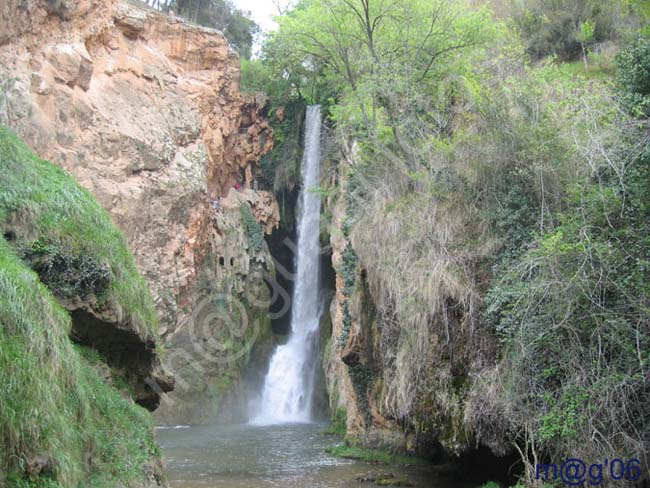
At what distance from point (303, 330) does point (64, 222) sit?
17272mm

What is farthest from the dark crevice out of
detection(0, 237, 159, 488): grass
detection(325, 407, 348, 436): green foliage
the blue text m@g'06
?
detection(325, 407, 348, 436): green foliage

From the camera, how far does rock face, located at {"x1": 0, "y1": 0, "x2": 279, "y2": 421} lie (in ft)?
59.0

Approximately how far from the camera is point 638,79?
8.70 meters

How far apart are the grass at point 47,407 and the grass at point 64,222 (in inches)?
32.5

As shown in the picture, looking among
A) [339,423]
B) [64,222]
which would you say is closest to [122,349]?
[64,222]

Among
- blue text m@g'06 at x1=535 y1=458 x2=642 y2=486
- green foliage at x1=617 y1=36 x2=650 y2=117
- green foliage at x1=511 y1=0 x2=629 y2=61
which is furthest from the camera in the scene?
green foliage at x1=511 y1=0 x2=629 y2=61

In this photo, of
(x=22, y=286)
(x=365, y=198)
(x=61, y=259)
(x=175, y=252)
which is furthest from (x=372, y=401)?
(x=175, y=252)

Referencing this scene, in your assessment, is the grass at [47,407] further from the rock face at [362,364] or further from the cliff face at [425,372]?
the rock face at [362,364]

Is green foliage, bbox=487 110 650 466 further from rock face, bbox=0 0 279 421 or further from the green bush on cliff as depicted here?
rock face, bbox=0 0 279 421

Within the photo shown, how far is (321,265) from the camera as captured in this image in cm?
2639

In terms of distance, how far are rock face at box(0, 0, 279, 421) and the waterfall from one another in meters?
1.67

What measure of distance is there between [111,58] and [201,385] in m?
12.7

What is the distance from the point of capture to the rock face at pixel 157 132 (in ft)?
59.0

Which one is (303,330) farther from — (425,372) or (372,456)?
(425,372)
